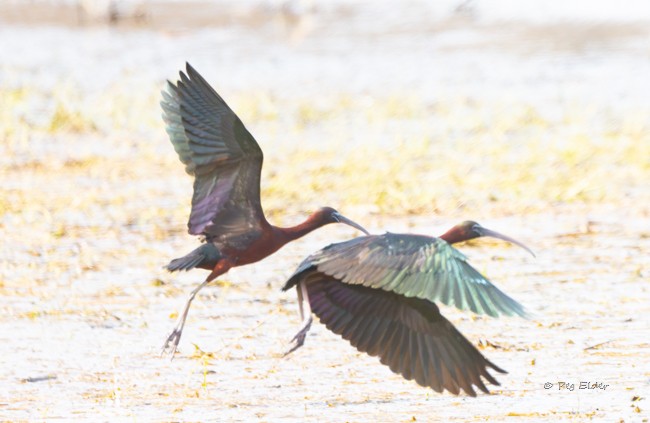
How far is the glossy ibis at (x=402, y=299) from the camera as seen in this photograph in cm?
534

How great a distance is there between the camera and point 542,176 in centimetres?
1077

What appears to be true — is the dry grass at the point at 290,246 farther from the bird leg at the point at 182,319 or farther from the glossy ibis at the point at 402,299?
the glossy ibis at the point at 402,299

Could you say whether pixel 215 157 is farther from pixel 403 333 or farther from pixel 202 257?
pixel 403 333

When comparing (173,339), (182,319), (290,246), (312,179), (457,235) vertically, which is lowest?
(173,339)

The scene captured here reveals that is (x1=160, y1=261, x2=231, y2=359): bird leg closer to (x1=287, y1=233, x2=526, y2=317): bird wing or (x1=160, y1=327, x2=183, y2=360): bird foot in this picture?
(x1=160, y1=327, x2=183, y2=360): bird foot

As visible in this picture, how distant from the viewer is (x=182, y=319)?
640cm

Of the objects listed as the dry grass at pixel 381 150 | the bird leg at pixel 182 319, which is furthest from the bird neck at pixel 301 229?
the dry grass at pixel 381 150

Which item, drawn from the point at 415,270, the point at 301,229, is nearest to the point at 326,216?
the point at 301,229

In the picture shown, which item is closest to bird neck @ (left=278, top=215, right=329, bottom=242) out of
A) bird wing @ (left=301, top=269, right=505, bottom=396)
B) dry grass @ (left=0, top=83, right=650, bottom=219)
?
bird wing @ (left=301, top=269, right=505, bottom=396)

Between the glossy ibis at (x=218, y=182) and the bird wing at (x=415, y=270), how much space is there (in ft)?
2.35

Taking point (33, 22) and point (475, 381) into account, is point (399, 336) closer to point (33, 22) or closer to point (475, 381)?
point (475, 381)

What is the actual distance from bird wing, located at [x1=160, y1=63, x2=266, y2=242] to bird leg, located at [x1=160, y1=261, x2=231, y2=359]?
15 cm

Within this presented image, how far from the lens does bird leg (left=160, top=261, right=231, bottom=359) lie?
6352 millimetres

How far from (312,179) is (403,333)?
5351mm
